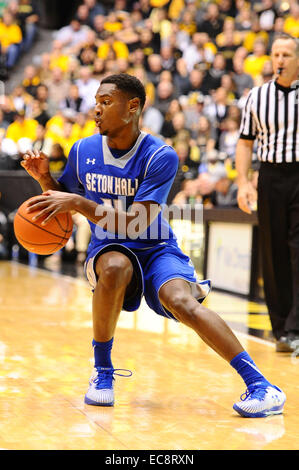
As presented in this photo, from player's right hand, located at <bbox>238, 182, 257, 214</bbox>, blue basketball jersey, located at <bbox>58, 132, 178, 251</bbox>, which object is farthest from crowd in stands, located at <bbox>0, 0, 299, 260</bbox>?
blue basketball jersey, located at <bbox>58, 132, 178, 251</bbox>

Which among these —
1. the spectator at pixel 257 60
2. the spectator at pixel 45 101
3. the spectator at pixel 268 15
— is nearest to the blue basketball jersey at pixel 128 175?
the spectator at pixel 257 60

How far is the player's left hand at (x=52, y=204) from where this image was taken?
3.27 metres

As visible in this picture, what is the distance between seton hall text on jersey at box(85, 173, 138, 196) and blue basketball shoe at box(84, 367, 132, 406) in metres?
0.83

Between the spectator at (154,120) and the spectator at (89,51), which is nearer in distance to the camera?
the spectator at (154,120)

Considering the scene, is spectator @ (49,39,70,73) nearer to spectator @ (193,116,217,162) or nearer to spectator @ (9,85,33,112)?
spectator @ (9,85,33,112)

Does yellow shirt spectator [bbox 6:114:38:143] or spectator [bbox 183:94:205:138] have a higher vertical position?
spectator [bbox 183:94:205:138]

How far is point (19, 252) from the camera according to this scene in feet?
38.2

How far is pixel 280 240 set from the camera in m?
5.18

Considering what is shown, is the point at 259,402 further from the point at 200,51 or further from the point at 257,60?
the point at 200,51

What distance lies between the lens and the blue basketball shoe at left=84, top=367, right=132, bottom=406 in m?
3.54

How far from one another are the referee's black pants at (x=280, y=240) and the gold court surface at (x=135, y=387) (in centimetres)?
29

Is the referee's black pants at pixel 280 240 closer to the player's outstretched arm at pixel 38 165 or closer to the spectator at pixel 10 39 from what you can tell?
the player's outstretched arm at pixel 38 165

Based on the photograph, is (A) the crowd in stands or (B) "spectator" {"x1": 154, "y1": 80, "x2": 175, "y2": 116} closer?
(A) the crowd in stands

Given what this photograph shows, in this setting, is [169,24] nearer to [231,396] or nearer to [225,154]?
[225,154]
